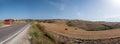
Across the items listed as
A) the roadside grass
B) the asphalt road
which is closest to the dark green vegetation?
the asphalt road

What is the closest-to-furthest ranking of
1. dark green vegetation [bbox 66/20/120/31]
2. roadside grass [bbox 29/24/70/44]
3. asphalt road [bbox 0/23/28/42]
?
roadside grass [bbox 29/24/70/44], asphalt road [bbox 0/23/28/42], dark green vegetation [bbox 66/20/120/31]

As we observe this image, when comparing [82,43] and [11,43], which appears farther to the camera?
[82,43]

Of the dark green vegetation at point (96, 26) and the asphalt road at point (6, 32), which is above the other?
the asphalt road at point (6, 32)

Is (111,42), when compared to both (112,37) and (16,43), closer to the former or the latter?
(112,37)

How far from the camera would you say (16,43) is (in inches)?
530

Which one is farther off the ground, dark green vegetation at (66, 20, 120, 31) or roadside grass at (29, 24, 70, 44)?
roadside grass at (29, 24, 70, 44)

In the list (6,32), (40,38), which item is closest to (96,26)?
(6,32)

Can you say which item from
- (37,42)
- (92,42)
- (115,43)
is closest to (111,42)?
(115,43)

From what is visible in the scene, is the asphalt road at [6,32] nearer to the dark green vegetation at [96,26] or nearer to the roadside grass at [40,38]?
the roadside grass at [40,38]

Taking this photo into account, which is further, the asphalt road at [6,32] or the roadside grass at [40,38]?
the asphalt road at [6,32]

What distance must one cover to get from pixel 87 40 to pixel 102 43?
2796 mm

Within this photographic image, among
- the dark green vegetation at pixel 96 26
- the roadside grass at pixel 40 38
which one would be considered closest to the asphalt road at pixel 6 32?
the roadside grass at pixel 40 38

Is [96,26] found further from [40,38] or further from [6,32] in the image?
[40,38]

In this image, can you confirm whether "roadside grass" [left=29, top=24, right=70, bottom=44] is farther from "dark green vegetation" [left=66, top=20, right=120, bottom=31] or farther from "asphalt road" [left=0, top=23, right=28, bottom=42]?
"dark green vegetation" [left=66, top=20, right=120, bottom=31]
